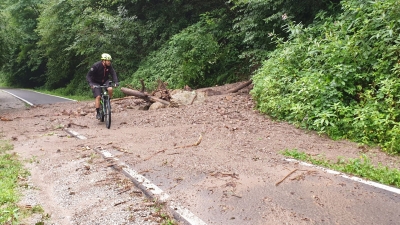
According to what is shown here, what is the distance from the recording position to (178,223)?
347cm

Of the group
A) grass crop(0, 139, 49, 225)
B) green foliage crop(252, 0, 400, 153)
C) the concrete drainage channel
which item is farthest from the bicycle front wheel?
green foliage crop(252, 0, 400, 153)

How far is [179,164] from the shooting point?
534 cm

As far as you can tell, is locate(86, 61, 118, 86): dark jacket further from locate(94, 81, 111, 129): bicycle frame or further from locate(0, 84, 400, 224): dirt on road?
locate(0, 84, 400, 224): dirt on road

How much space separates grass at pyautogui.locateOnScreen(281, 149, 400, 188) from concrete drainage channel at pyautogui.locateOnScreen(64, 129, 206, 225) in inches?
97.5

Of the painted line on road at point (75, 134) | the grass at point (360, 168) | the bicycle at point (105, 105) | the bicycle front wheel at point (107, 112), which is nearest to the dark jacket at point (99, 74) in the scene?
the bicycle at point (105, 105)

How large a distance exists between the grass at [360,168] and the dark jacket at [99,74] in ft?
19.1

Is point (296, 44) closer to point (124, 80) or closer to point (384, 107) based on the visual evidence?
point (384, 107)

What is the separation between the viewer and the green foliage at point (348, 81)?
6777 millimetres

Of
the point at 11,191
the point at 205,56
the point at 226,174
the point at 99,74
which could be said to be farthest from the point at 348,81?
the point at 205,56

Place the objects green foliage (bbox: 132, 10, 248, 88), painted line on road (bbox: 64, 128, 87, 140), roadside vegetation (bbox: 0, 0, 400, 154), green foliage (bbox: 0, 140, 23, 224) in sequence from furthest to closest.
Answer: green foliage (bbox: 132, 10, 248, 88), painted line on road (bbox: 64, 128, 87, 140), roadside vegetation (bbox: 0, 0, 400, 154), green foliage (bbox: 0, 140, 23, 224)

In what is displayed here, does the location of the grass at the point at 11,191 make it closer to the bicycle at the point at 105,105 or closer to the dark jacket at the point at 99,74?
the bicycle at the point at 105,105

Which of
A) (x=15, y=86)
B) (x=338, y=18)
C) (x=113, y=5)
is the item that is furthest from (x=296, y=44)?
(x=15, y=86)

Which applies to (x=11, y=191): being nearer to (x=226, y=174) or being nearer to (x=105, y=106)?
(x=226, y=174)

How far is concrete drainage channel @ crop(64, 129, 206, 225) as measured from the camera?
3543 millimetres
